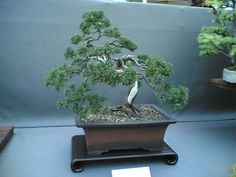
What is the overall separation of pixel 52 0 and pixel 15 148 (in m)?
1.04

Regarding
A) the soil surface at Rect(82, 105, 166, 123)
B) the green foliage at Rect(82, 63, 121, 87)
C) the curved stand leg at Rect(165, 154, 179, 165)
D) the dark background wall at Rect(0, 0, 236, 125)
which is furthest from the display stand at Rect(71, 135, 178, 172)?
the dark background wall at Rect(0, 0, 236, 125)

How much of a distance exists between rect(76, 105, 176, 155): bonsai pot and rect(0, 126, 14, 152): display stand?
0.53 metres

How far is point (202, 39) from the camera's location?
1667 mm

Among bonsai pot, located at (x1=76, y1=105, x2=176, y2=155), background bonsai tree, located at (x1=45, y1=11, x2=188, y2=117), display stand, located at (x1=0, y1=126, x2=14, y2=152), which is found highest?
background bonsai tree, located at (x1=45, y1=11, x2=188, y2=117)

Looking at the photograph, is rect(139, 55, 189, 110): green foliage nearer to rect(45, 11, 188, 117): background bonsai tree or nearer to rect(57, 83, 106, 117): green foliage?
rect(45, 11, 188, 117): background bonsai tree

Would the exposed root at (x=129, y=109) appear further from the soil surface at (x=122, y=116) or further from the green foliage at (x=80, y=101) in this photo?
the green foliage at (x=80, y=101)

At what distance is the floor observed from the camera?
130cm

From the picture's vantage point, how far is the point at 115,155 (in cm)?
130

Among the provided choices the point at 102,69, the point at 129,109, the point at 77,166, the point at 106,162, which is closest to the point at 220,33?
the point at 129,109

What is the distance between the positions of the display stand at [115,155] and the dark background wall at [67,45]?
0.66 meters

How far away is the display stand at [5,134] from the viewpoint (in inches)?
58.6

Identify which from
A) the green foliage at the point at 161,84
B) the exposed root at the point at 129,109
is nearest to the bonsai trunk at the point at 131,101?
the exposed root at the point at 129,109

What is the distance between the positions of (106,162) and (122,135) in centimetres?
21

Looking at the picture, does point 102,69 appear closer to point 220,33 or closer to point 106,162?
point 106,162
